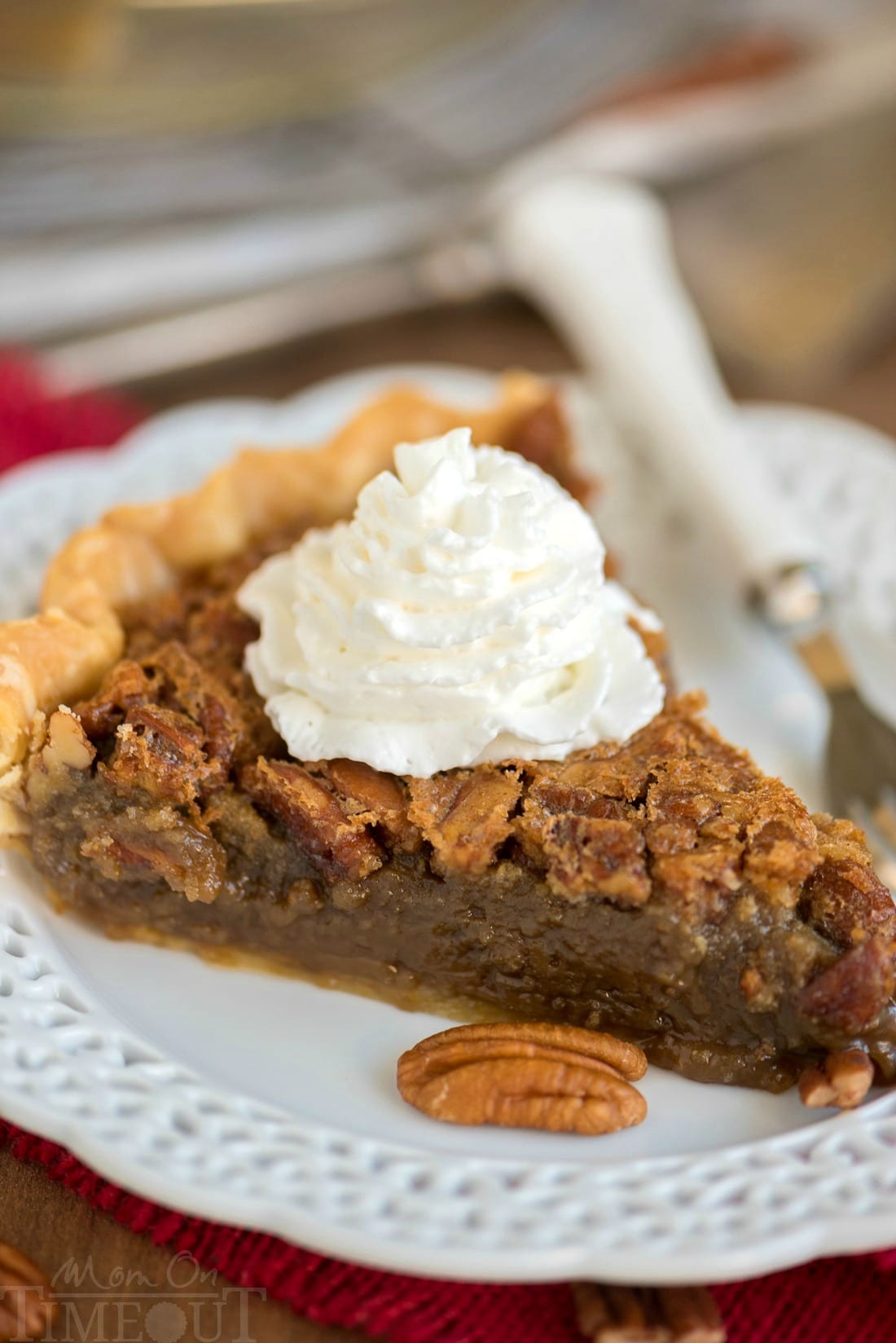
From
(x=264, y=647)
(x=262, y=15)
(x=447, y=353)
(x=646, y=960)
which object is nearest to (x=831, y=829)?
(x=646, y=960)

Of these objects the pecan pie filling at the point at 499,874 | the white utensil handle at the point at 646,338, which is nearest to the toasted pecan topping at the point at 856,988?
the pecan pie filling at the point at 499,874

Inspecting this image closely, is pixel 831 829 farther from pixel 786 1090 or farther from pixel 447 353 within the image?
pixel 447 353

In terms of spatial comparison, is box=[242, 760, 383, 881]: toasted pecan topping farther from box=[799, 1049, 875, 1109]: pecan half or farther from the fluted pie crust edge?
box=[799, 1049, 875, 1109]: pecan half

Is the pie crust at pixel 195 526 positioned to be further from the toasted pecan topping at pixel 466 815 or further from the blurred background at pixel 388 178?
the blurred background at pixel 388 178

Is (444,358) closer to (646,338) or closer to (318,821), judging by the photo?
(646,338)

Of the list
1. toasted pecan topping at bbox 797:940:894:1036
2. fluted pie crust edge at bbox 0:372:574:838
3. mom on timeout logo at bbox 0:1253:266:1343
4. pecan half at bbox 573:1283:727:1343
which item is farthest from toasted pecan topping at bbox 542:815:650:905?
fluted pie crust edge at bbox 0:372:574:838

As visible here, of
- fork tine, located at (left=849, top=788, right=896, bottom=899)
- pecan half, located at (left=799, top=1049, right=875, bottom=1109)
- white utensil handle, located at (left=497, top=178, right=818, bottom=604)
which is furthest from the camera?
white utensil handle, located at (left=497, top=178, right=818, bottom=604)
